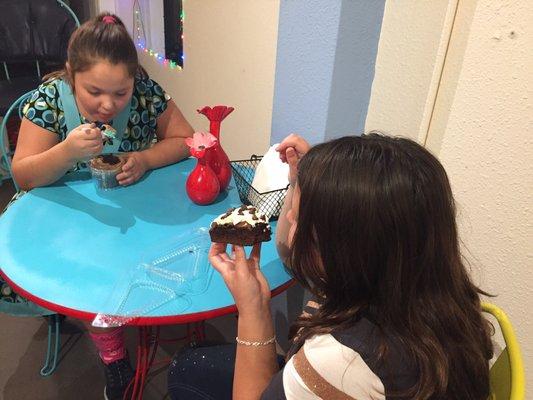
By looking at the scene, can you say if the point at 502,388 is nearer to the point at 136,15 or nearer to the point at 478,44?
the point at 478,44

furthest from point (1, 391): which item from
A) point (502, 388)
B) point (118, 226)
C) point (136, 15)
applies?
point (136, 15)

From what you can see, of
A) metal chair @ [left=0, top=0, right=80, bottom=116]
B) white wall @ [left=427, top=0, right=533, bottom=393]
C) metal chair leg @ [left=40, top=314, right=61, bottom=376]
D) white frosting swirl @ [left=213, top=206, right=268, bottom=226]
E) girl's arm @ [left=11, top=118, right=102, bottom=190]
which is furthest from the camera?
metal chair @ [left=0, top=0, right=80, bottom=116]

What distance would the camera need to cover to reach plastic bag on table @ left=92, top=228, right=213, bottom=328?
2.83 ft

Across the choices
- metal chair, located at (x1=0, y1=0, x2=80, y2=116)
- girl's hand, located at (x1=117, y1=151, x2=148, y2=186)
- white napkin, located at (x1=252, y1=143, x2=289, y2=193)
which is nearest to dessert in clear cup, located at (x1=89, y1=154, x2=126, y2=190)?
girl's hand, located at (x1=117, y1=151, x2=148, y2=186)

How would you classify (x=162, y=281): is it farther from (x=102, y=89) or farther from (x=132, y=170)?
(x=102, y=89)

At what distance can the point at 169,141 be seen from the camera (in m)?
1.47

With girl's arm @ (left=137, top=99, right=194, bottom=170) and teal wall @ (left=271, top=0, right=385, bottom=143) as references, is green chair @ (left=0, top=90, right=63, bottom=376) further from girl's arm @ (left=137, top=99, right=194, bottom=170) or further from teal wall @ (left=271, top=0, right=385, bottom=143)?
teal wall @ (left=271, top=0, right=385, bottom=143)

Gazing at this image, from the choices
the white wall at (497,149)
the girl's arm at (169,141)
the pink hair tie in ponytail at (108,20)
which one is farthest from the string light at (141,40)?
the white wall at (497,149)

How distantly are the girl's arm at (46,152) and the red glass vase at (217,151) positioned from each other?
0.28 metres

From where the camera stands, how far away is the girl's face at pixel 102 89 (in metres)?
1.26

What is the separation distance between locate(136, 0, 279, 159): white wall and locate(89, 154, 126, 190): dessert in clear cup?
728mm

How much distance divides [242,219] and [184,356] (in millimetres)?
425

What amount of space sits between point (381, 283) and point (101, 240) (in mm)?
647

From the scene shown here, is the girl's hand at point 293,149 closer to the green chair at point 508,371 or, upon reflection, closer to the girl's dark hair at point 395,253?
the girl's dark hair at point 395,253
